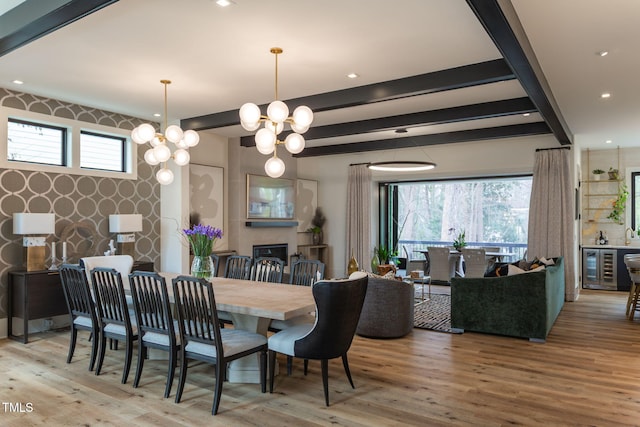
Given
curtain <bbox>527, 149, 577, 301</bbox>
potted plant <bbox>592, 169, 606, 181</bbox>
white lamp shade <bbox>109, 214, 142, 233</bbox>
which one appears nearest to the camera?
white lamp shade <bbox>109, 214, 142, 233</bbox>

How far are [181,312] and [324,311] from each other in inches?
41.1

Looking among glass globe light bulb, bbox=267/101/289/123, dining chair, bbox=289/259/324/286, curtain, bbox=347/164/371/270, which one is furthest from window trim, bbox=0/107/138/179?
curtain, bbox=347/164/371/270

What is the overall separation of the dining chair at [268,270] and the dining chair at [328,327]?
1.36 m

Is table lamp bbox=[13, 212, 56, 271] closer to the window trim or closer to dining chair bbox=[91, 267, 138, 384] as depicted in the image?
the window trim

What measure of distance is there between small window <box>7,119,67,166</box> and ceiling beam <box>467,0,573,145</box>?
515 centimetres

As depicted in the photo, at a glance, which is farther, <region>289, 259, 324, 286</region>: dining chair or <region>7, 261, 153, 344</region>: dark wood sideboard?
<region>7, 261, 153, 344</region>: dark wood sideboard

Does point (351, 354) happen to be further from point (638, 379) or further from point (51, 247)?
point (51, 247)

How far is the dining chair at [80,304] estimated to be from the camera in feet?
12.9

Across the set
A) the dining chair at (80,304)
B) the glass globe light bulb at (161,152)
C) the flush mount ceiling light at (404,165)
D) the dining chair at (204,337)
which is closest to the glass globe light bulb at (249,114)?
the glass globe light bulb at (161,152)

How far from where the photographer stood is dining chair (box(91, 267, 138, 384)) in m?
3.63

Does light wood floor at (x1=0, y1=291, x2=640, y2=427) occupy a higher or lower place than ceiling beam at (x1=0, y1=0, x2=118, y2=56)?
lower

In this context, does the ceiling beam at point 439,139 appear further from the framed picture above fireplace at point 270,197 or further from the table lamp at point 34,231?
the table lamp at point 34,231

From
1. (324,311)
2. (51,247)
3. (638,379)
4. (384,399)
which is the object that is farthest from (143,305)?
(638,379)

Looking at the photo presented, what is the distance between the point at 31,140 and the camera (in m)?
5.40
